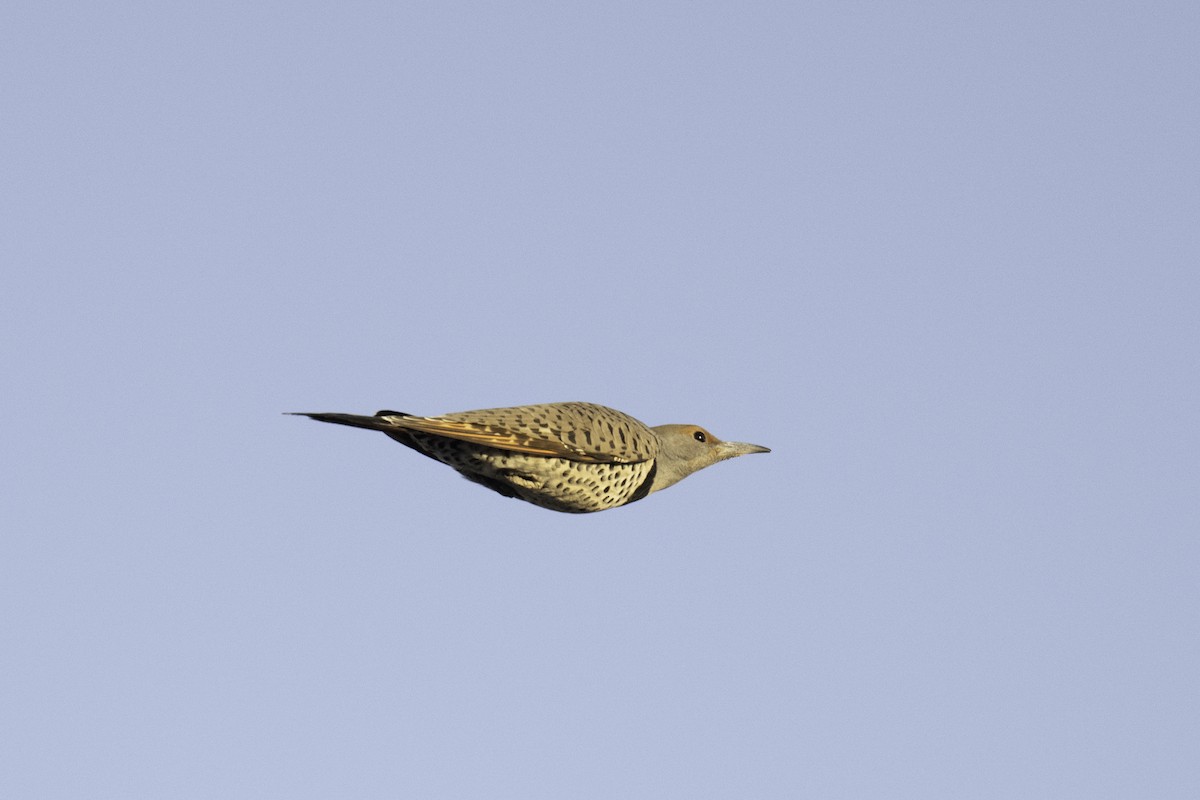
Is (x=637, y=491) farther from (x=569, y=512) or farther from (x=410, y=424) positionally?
(x=410, y=424)

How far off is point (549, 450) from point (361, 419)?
169 cm

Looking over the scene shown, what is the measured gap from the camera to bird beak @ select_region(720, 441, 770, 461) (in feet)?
41.4

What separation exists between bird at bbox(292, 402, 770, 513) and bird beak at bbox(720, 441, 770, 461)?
80 cm

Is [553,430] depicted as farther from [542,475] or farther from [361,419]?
[361,419]

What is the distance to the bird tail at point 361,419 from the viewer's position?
30.1 ft

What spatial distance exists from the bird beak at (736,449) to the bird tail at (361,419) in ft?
11.6

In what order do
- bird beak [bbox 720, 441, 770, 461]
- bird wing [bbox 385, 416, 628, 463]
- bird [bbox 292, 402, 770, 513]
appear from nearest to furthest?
bird wing [bbox 385, 416, 628, 463] < bird [bbox 292, 402, 770, 513] < bird beak [bbox 720, 441, 770, 461]

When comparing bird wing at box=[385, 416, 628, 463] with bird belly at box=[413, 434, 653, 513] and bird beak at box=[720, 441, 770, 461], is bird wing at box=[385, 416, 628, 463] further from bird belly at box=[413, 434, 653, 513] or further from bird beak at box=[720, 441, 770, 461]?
bird beak at box=[720, 441, 770, 461]

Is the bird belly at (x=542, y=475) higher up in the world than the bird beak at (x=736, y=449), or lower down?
lower down

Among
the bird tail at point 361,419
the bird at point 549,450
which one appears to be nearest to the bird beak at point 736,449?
the bird at point 549,450

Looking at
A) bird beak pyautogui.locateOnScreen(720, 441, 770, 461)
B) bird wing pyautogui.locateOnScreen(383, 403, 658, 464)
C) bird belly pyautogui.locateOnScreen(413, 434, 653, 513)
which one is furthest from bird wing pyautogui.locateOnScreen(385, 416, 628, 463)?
bird beak pyautogui.locateOnScreen(720, 441, 770, 461)

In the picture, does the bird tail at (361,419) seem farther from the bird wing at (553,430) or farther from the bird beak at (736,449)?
the bird beak at (736,449)

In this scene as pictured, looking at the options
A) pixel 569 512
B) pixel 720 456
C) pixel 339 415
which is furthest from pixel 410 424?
pixel 720 456

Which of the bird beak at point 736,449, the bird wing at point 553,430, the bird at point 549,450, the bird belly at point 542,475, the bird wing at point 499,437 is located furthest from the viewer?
the bird beak at point 736,449
